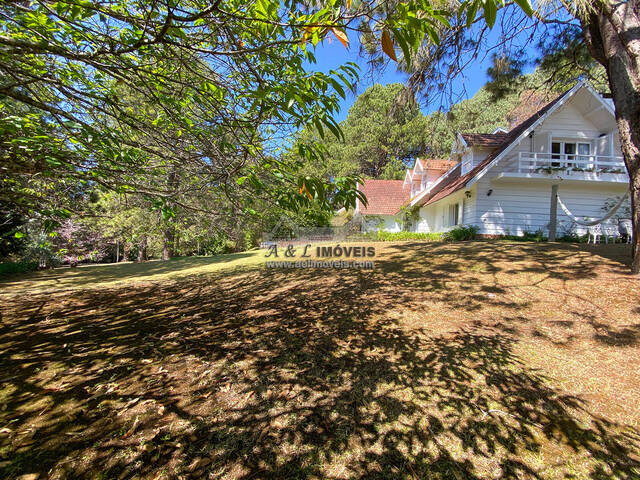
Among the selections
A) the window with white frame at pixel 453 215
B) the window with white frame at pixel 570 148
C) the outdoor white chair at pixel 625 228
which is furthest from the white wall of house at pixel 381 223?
the outdoor white chair at pixel 625 228

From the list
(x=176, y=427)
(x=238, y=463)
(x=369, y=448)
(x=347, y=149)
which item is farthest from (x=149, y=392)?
(x=347, y=149)

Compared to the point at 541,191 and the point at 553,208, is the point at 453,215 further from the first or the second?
the point at 553,208

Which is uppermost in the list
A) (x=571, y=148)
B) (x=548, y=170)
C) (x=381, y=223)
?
(x=571, y=148)

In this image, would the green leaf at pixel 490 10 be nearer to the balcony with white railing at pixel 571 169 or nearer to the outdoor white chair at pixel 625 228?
the balcony with white railing at pixel 571 169

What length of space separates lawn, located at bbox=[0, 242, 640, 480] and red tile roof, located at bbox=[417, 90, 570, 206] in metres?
Answer: 8.21

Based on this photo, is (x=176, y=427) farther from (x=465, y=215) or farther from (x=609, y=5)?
(x=465, y=215)

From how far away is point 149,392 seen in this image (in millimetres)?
2449

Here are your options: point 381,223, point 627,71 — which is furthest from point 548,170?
point 381,223

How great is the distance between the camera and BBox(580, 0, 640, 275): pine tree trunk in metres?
4.51

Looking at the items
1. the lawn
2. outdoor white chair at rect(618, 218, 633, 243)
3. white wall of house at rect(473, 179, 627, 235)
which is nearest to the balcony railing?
white wall of house at rect(473, 179, 627, 235)

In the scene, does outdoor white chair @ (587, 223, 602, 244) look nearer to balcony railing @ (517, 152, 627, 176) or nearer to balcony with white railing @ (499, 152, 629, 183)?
balcony with white railing @ (499, 152, 629, 183)

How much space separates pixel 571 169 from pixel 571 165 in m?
0.86

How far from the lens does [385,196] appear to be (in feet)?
79.3

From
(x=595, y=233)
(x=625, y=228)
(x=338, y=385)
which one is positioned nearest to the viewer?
(x=338, y=385)
